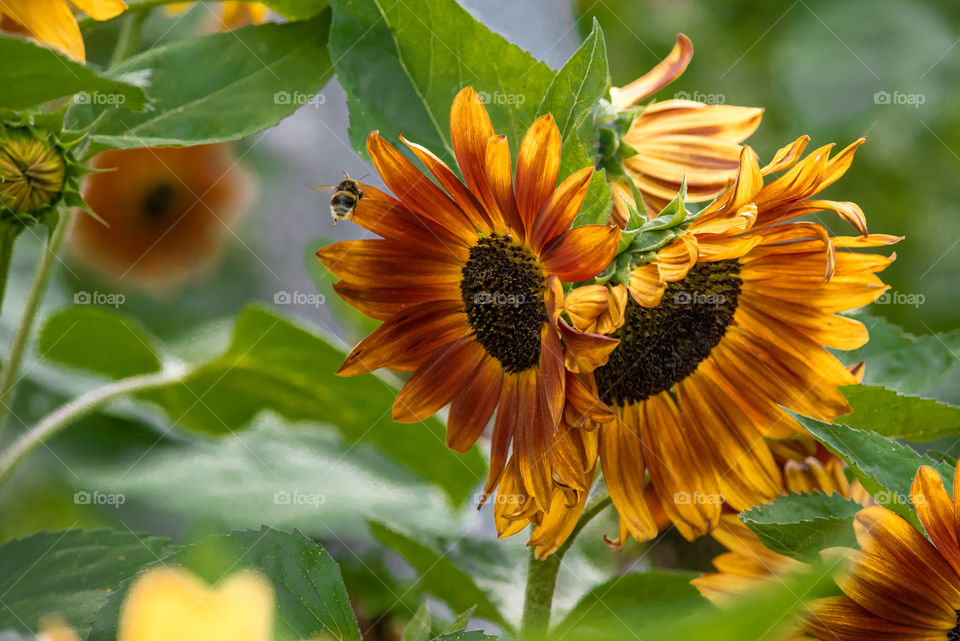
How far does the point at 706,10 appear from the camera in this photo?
→ 1335 millimetres

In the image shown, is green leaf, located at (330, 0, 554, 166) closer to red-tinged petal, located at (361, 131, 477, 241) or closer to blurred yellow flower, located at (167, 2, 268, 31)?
red-tinged petal, located at (361, 131, 477, 241)

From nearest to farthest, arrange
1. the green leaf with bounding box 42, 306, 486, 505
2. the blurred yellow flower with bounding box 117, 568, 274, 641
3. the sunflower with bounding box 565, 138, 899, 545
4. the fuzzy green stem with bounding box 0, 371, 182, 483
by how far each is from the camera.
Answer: the blurred yellow flower with bounding box 117, 568, 274, 641 < the sunflower with bounding box 565, 138, 899, 545 < the fuzzy green stem with bounding box 0, 371, 182, 483 < the green leaf with bounding box 42, 306, 486, 505

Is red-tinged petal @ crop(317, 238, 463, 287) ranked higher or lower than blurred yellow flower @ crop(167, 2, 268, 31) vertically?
lower

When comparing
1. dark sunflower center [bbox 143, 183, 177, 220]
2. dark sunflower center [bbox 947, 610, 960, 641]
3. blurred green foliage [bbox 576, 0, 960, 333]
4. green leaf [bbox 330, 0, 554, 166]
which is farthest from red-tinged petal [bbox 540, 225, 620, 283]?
dark sunflower center [bbox 143, 183, 177, 220]

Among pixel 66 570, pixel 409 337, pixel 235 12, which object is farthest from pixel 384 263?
pixel 235 12

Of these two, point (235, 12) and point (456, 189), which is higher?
point (235, 12)

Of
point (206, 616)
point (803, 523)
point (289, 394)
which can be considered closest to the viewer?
point (206, 616)

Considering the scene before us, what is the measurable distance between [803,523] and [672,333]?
0.50 ft

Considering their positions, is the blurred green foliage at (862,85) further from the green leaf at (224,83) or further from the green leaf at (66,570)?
the green leaf at (66,570)

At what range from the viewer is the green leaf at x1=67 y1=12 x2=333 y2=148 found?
55cm

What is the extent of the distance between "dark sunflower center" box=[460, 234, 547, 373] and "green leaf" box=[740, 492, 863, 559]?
0.14 metres

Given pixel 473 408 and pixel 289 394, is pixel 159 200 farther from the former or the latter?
pixel 473 408

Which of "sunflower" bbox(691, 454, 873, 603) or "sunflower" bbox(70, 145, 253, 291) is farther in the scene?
"sunflower" bbox(70, 145, 253, 291)

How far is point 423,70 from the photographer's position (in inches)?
21.3
